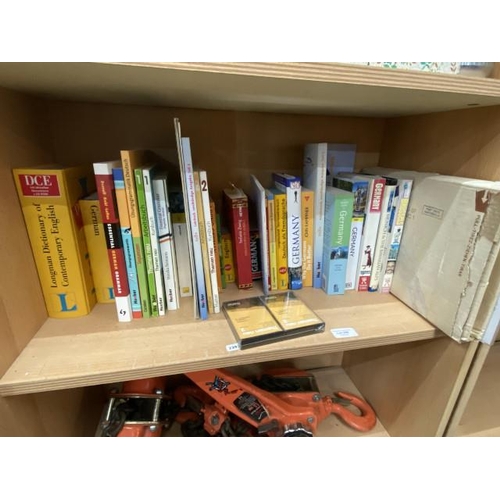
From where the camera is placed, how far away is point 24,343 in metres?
0.48

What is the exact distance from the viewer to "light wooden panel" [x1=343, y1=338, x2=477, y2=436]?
0.57m

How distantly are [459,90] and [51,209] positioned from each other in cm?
71

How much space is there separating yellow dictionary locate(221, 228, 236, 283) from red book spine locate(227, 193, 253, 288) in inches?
0.7

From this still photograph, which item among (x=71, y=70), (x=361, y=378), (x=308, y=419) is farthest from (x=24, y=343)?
(x=361, y=378)

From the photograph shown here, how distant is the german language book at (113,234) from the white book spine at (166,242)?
72 millimetres

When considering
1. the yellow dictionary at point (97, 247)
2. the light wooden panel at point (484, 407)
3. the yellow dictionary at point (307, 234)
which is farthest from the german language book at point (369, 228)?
the yellow dictionary at point (97, 247)

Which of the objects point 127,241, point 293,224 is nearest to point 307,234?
point 293,224

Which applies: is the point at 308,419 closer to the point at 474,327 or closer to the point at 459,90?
the point at 474,327

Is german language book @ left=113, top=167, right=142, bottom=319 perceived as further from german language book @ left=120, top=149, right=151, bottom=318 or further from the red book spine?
the red book spine

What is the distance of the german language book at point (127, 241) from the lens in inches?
18.7

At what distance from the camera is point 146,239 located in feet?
1.70

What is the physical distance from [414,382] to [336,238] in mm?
414

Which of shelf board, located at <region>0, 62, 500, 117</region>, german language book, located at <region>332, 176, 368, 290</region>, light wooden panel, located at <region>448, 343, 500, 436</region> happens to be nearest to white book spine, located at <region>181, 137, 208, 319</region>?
shelf board, located at <region>0, 62, 500, 117</region>

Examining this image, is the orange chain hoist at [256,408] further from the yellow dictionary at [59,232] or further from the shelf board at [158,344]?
the yellow dictionary at [59,232]
